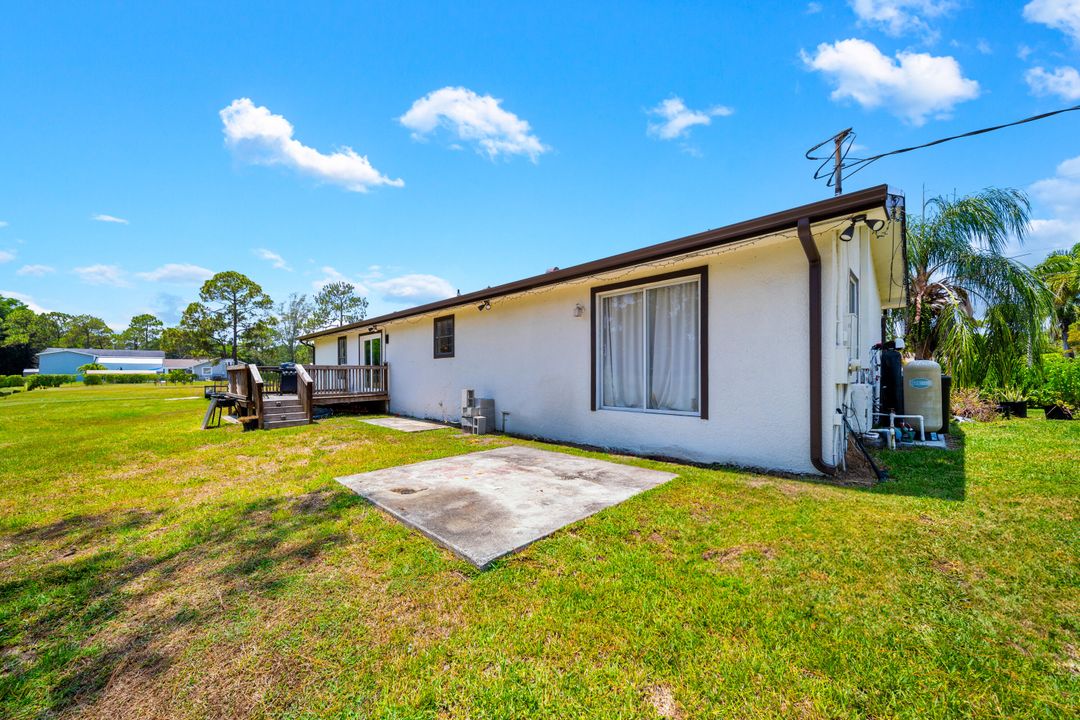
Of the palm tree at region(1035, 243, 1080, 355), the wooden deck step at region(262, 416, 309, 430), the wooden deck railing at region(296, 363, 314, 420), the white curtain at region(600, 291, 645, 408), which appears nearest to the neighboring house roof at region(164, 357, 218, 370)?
the wooden deck railing at region(296, 363, 314, 420)

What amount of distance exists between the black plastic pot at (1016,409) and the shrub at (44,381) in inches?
2059

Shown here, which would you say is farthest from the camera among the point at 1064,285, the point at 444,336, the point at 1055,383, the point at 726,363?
the point at 1064,285

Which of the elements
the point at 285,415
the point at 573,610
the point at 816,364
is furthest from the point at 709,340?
the point at 285,415

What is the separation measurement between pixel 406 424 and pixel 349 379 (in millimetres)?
3516

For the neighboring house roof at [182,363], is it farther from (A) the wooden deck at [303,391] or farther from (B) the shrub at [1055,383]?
(B) the shrub at [1055,383]

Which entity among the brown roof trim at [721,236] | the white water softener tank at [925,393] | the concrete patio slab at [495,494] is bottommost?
the concrete patio slab at [495,494]

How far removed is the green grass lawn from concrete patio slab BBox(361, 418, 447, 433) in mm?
4730

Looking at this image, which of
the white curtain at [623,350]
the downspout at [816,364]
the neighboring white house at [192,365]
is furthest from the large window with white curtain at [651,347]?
the neighboring white house at [192,365]

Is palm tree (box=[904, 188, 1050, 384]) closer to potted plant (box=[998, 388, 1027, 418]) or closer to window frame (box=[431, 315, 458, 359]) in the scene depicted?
potted plant (box=[998, 388, 1027, 418])

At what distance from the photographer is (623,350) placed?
255 inches

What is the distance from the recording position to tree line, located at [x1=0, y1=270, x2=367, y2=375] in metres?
35.1

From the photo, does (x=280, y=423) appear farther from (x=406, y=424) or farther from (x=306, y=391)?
(x=406, y=424)

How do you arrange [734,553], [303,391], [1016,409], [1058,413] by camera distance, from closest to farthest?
[734,553] < [1058,413] < [1016,409] < [303,391]

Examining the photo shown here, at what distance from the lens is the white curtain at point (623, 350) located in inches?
247
